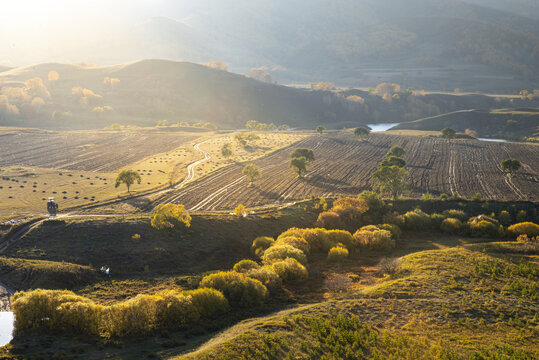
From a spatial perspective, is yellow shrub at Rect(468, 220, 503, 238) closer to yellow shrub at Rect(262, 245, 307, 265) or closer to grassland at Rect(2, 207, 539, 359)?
grassland at Rect(2, 207, 539, 359)

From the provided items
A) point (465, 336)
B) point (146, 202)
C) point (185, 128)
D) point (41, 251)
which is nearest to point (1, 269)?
point (41, 251)

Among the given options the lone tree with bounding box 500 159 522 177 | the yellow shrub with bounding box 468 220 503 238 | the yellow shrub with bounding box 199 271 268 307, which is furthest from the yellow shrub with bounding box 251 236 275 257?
the lone tree with bounding box 500 159 522 177

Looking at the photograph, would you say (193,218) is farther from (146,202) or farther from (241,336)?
(241,336)

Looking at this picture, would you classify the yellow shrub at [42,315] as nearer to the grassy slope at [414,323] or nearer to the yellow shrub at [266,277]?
the grassy slope at [414,323]

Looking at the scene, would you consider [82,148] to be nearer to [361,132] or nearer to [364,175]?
[364,175]

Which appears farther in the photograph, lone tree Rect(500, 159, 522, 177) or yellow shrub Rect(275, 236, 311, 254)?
lone tree Rect(500, 159, 522, 177)

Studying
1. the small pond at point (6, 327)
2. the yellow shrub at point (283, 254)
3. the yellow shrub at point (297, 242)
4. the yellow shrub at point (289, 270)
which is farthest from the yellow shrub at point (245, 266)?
the small pond at point (6, 327)
